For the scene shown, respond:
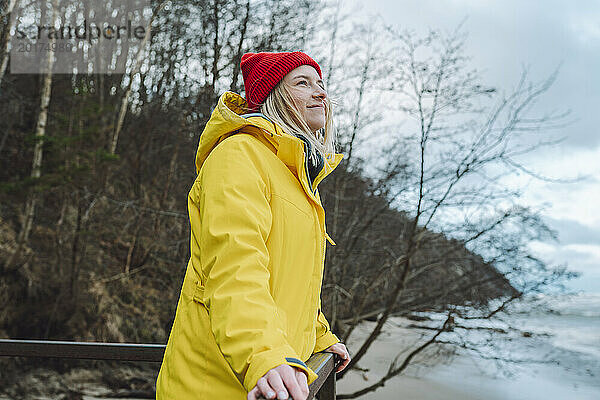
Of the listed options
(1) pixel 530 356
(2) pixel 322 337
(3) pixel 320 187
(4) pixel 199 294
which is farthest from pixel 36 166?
(1) pixel 530 356

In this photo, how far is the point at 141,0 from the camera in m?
8.15

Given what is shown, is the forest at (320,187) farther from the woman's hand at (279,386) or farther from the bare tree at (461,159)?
the woman's hand at (279,386)

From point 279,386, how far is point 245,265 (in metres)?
0.21

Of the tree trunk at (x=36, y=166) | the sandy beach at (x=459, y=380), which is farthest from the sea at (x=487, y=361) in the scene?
the tree trunk at (x=36, y=166)

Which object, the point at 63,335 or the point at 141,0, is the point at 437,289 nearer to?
the point at 63,335

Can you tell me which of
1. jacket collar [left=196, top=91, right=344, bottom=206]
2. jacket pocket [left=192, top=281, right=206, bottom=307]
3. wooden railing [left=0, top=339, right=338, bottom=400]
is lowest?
wooden railing [left=0, top=339, right=338, bottom=400]

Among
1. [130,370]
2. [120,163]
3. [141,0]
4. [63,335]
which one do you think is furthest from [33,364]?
[141,0]

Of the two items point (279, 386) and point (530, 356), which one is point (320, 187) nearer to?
point (530, 356)

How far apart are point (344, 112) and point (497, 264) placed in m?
2.02

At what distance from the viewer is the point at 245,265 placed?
90 cm

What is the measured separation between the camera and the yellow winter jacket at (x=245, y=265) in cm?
85

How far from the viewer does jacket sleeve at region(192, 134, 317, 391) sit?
830 mm

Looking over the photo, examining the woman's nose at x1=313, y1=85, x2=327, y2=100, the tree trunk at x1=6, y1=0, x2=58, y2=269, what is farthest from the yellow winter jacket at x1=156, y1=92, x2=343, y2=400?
the tree trunk at x1=6, y1=0, x2=58, y2=269

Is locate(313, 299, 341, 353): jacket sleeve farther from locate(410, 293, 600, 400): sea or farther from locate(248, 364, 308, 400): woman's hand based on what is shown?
locate(410, 293, 600, 400): sea
